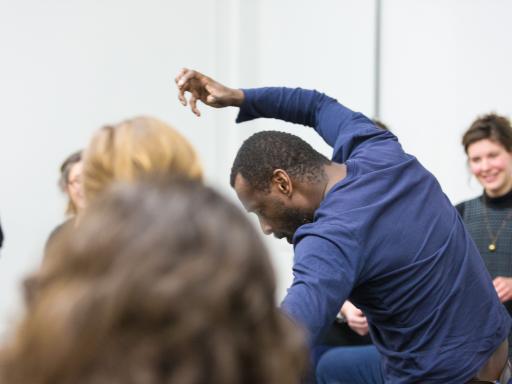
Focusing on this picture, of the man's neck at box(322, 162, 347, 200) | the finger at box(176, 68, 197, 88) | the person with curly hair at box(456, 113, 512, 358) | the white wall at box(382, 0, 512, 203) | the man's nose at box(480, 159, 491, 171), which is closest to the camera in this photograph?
the man's neck at box(322, 162, 347, 200)

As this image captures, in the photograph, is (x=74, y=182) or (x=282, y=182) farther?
(x=74, y=182)

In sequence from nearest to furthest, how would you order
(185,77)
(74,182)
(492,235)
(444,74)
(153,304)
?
(153,304) → (185,77) → (74,182) → (492,235) → (444,74)

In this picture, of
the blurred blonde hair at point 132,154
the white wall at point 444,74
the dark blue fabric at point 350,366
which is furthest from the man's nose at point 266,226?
the white wall at point 444,74

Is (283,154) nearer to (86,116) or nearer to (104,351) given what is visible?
(104,351)

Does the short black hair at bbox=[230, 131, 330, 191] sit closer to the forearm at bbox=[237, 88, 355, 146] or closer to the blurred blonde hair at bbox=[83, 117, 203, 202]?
the forearm at bbox=[237, 88, 355, 146]

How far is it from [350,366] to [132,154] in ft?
5.59

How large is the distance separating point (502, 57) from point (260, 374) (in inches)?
121

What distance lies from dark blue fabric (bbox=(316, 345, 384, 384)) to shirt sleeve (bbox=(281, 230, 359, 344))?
112 cm

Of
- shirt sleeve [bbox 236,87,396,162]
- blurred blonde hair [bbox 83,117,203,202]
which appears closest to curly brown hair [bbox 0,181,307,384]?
blurred blonde hair [bbox 83,117,203,202]

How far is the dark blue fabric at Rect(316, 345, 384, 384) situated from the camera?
256 cm

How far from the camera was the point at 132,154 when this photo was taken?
3.63 ft

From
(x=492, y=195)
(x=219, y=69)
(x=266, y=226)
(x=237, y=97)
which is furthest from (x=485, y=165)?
(x=219, y=69)

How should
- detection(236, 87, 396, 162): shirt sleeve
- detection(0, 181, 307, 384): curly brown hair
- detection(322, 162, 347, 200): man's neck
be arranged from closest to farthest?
detection(0, 181, 307, 384): curly brown hair, detection(322, 162, 347, 200): man's neck, detection(236, 87, 396, 162): shirt sleeve

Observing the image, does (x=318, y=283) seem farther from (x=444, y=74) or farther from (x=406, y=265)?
(x=444, y=74)
